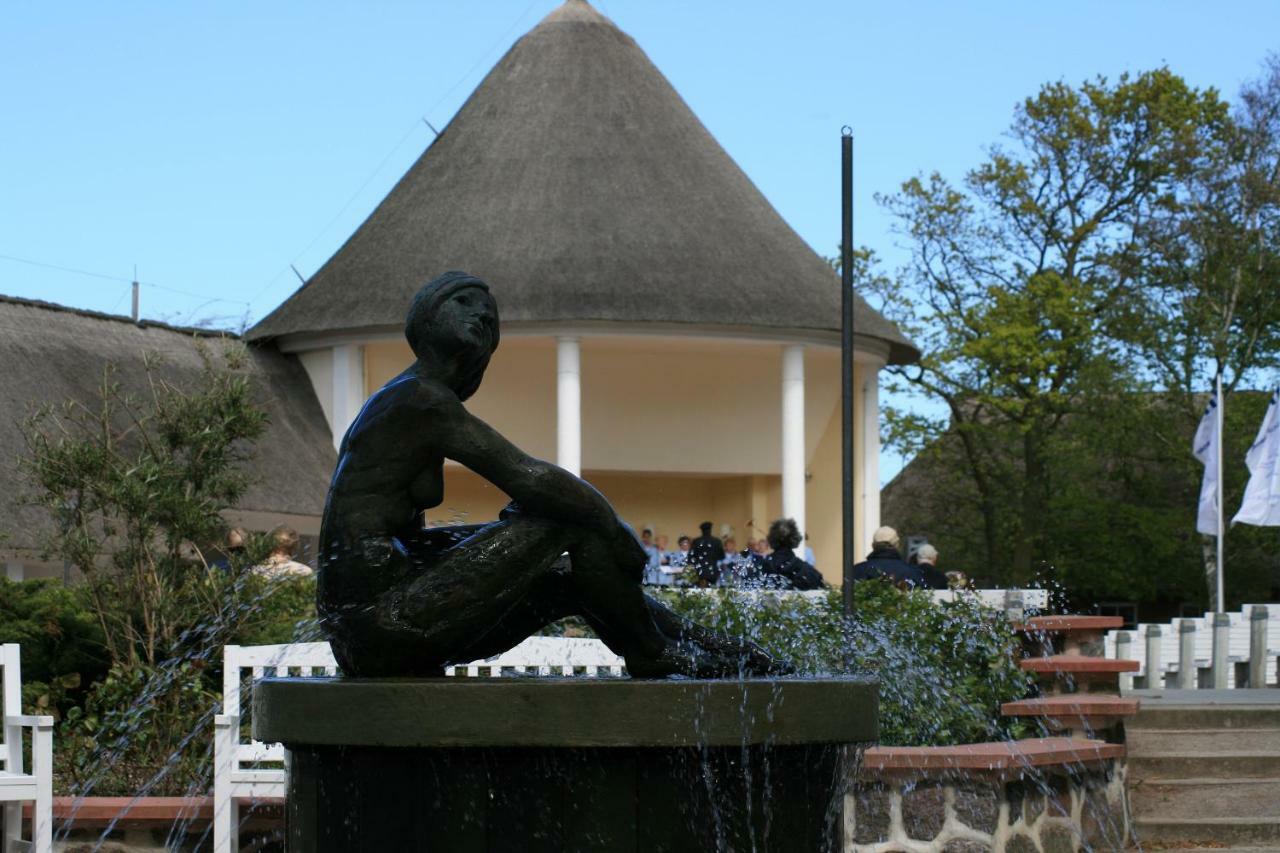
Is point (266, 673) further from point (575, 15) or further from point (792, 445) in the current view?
point (575, 15)

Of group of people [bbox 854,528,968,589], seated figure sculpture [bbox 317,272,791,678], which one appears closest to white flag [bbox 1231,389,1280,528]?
group of people [bbox 854,528,968,589]

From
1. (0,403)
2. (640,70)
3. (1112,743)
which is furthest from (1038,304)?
(1112,743)

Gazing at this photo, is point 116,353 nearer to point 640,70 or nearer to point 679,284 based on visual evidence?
point 679,284

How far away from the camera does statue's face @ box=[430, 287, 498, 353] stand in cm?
518

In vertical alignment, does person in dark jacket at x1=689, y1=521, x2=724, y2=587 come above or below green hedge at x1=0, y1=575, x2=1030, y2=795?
above

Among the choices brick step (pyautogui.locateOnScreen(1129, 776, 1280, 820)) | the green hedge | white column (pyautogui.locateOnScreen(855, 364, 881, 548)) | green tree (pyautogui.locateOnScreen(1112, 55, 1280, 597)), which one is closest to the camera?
the green hedge

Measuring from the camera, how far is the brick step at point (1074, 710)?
9.17 m

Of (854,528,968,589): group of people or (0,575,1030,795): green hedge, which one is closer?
(0,575,1030,795): green hedge

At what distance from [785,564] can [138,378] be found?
46.6ft

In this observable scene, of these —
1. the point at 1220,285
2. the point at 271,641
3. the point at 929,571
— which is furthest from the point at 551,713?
the point at 1220,285

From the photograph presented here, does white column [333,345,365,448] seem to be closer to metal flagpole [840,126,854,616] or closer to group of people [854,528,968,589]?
group of people [854,528,968,589]

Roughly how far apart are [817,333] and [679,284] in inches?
74.7

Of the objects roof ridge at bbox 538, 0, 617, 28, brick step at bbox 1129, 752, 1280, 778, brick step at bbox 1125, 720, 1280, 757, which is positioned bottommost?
brick step at bbox 1129, 752, 1280, 778

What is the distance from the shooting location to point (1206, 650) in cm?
1520
